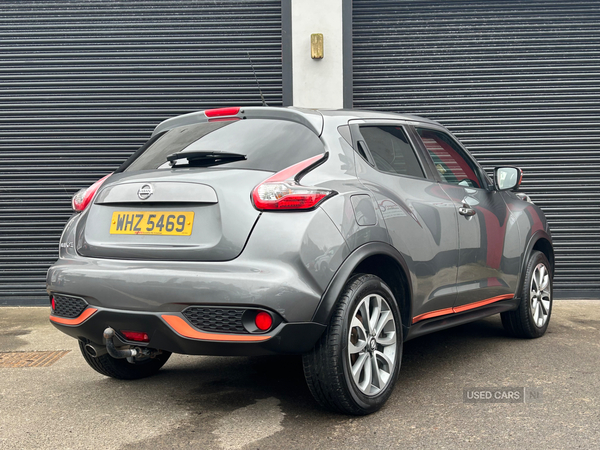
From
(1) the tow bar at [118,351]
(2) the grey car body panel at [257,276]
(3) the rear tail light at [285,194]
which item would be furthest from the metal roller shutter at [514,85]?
(1) the tow bar at [118,351]

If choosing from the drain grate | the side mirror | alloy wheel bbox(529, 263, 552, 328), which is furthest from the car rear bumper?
alloy wheel bbox(529, 263, 552, 328)

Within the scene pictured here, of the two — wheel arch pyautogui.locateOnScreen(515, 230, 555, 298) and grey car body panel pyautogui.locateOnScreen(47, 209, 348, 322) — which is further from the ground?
grey car body panel pyautogui.locateOnScreen(47, 209, 348, 322)

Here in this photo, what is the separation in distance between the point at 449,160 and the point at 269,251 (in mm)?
1891

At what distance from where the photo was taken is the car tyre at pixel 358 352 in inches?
111

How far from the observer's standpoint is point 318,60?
22.8ft

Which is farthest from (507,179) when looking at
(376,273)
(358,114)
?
(376,273)

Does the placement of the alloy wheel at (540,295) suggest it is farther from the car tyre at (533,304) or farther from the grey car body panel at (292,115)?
the grey car body panel at (292,115)

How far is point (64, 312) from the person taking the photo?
121 inches

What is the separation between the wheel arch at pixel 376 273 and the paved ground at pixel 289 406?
54 centimetres

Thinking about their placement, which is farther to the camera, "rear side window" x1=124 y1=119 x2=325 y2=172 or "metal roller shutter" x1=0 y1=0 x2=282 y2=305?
"metal roller shutter" x1=0 y1=0 x2=282 y2=305

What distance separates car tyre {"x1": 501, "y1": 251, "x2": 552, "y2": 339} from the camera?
Result: 184 inches

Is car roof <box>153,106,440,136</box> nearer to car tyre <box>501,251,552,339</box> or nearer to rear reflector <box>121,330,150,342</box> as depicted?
rear reflector <box>121,330,150,342</box>

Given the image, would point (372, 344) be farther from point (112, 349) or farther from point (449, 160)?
point (449, 160)

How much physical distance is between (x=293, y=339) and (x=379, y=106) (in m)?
5.01
